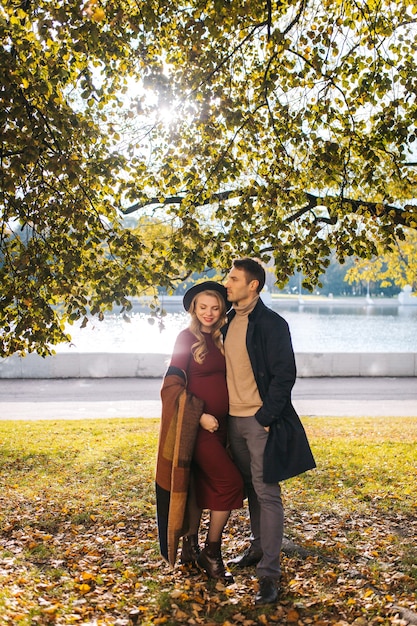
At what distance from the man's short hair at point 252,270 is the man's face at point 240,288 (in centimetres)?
3

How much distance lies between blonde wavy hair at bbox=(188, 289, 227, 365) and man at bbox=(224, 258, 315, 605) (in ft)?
0.22

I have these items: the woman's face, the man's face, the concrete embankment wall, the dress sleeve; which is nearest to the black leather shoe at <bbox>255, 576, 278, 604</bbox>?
the dress sleeve

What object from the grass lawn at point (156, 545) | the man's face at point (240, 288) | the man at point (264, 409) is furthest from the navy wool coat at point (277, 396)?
the grass lawn at point (156, 545)

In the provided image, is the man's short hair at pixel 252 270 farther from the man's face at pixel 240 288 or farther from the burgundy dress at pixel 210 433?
the burgundy dress at pixel 210 433

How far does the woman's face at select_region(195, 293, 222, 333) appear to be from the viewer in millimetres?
4637

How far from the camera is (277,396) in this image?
4.34 meters

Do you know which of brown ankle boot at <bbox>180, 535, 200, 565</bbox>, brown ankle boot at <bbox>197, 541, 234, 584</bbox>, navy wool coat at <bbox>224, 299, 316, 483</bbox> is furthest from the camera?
brown ankle boot at <bbox>180, 535, 200, 565</bbox>

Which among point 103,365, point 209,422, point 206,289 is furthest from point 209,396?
point 103,365

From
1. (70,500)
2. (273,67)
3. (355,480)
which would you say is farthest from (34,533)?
(273,67)

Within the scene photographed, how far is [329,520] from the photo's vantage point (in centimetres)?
654

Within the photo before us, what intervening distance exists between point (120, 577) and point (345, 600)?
5.80ft

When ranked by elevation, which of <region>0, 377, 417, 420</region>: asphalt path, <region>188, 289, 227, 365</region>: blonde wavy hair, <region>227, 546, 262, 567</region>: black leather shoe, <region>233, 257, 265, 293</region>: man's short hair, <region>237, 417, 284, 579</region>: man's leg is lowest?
<region>0, 377, 417, 420</region>: asphalt path

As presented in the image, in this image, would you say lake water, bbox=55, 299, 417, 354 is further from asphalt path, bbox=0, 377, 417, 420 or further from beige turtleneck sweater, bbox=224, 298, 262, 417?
beige turtleneck sweater, bbox=224, 298, 262, 417

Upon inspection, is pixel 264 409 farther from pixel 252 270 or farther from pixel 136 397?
pixel 136 397
